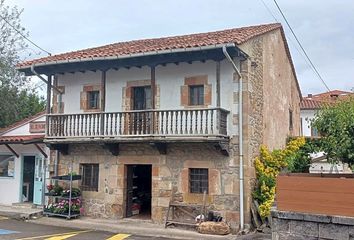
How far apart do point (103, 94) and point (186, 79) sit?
2.94m

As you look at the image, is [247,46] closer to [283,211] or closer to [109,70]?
[109,70]

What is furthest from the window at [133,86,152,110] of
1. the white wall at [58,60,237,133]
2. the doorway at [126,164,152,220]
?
the doorway at [126,164,152,220]

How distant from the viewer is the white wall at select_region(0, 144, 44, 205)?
16.6 metres

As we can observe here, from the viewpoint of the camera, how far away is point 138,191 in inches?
602

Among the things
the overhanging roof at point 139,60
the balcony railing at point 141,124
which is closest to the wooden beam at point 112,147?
the balcony railing at point 141,124

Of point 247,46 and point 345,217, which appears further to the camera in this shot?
point 247,46

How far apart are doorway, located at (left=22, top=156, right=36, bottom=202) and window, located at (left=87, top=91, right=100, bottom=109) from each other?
377 cm

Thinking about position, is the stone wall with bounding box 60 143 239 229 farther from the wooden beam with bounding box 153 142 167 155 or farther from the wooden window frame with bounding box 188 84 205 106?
the wooden window frame with bounding box 188 84 205 106

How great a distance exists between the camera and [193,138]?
39.1 feet

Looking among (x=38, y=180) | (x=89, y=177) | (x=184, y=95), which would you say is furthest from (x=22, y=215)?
(x=184, y=95)

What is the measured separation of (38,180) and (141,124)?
5892mm

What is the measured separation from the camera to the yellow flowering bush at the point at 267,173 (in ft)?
40.2

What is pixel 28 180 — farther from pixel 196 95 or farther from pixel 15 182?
pixel 196 95

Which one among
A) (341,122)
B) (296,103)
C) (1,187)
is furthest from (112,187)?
(296,103)
